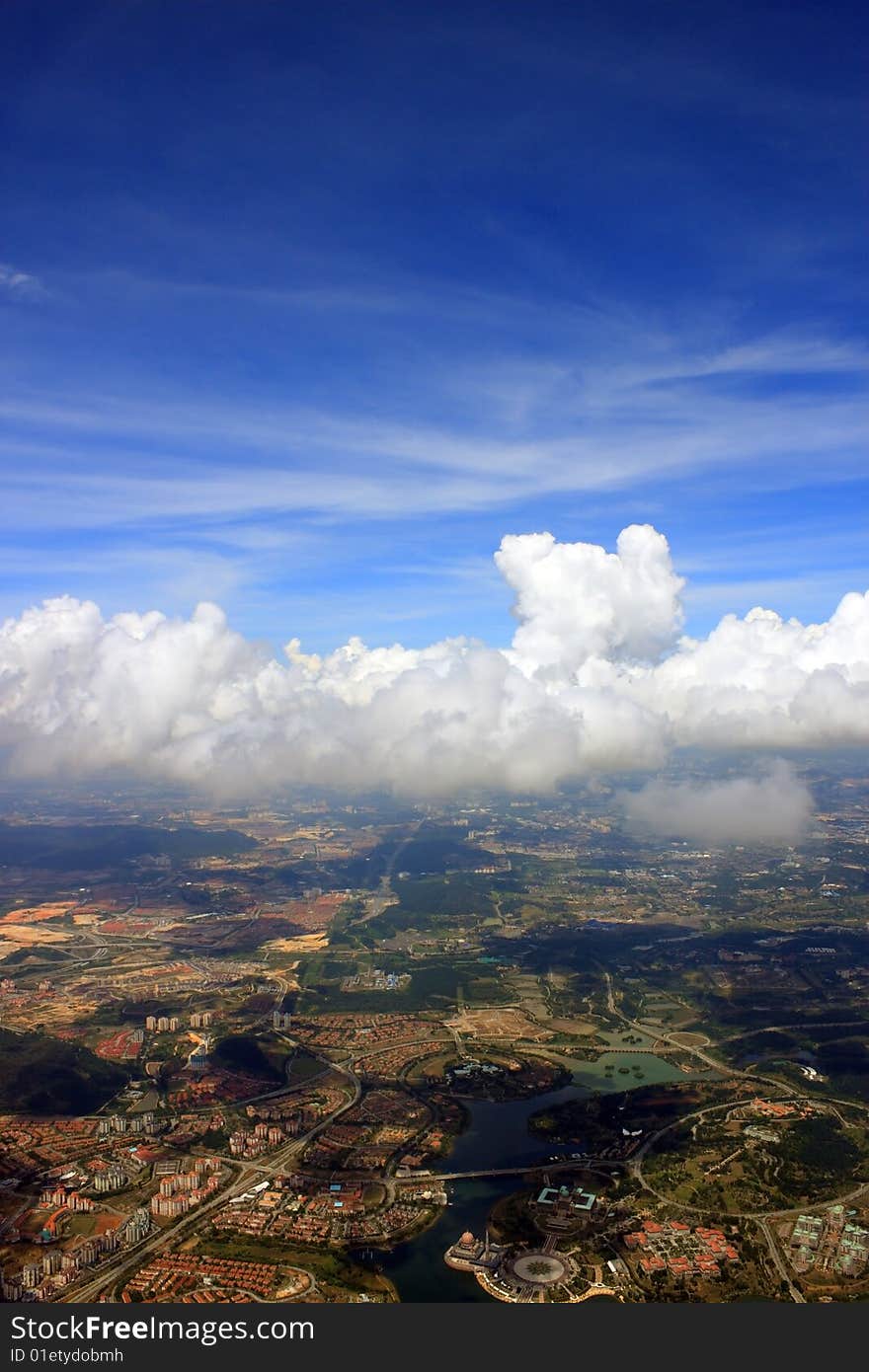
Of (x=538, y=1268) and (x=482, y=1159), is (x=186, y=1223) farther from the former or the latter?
(x=538, y=1268)

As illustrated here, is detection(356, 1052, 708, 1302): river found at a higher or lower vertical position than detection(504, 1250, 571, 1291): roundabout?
lower

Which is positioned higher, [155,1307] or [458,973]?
[155,1307]

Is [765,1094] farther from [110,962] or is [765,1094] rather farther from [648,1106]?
[110,962]

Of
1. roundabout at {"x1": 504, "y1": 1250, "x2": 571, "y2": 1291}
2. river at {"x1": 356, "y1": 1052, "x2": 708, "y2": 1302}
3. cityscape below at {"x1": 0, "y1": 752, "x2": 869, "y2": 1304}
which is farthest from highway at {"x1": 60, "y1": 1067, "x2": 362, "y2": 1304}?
roundabout at {"x1": 504, "y1": 1250, "x2": 571, "y2": 1291}

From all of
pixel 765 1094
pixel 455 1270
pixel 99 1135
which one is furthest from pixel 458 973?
pixel 455 1270

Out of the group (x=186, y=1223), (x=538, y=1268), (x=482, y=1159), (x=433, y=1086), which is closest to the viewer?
(x=538, y=1268)

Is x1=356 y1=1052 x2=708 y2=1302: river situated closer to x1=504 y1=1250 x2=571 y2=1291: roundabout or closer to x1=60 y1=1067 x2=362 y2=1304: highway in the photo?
x1=504 y1=1250 x2=571 y2=1291: roundabout

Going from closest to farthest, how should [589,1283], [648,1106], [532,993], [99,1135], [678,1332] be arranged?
[678,1332] < [589,1283] < [99,1135] < [648,1106] < [532,993]

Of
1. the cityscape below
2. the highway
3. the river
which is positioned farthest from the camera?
the cityscape below

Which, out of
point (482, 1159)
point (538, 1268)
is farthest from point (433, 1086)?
point (538, 1268)

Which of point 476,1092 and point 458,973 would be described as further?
point 458,973

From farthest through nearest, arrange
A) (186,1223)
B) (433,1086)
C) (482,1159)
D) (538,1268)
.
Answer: (433,1086) → (482,1159) → (186,1223) → (538,1268)
